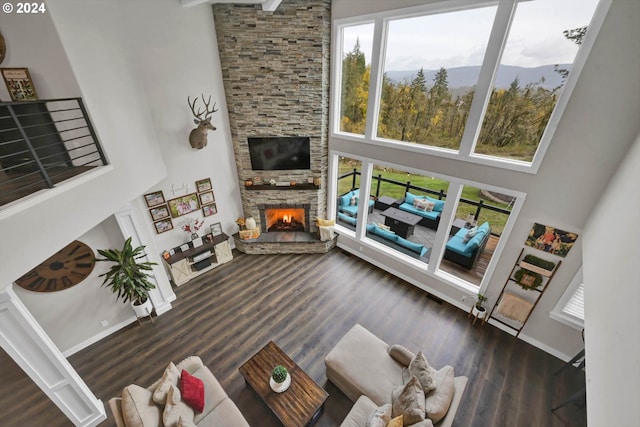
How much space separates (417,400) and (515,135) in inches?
154

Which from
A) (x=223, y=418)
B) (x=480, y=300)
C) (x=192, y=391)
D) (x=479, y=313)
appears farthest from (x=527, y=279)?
(x=192, y=391)

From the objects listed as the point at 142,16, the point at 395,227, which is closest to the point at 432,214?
the point at 395,227

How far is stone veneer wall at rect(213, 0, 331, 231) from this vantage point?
4.88 metres

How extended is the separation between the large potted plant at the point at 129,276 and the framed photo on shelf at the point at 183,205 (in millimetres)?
1202

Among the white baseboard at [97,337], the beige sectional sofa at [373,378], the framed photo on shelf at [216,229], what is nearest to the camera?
the beige sectional sofa at [373,378]

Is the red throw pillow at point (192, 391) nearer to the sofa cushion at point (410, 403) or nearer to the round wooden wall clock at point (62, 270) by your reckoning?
the sofa cushion at point (410, 403)

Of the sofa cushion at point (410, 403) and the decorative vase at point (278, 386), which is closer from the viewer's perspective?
the sofa cushion at point (410, 403)

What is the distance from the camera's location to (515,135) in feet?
12.5

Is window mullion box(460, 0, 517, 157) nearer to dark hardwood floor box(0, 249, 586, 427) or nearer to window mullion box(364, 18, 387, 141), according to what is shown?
window mullion box(364, 18, 387, 141)

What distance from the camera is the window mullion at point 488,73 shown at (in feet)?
11.1

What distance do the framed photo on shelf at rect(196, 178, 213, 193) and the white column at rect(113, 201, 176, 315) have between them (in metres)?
1.54

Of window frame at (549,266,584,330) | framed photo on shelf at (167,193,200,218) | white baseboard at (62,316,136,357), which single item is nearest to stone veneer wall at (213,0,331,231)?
framed photo on shelf at (167,193,200,218)

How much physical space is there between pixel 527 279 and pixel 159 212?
6958 millimetres

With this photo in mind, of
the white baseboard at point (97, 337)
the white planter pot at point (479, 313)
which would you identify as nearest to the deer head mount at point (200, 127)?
the white baseboard at point (97, 337)
